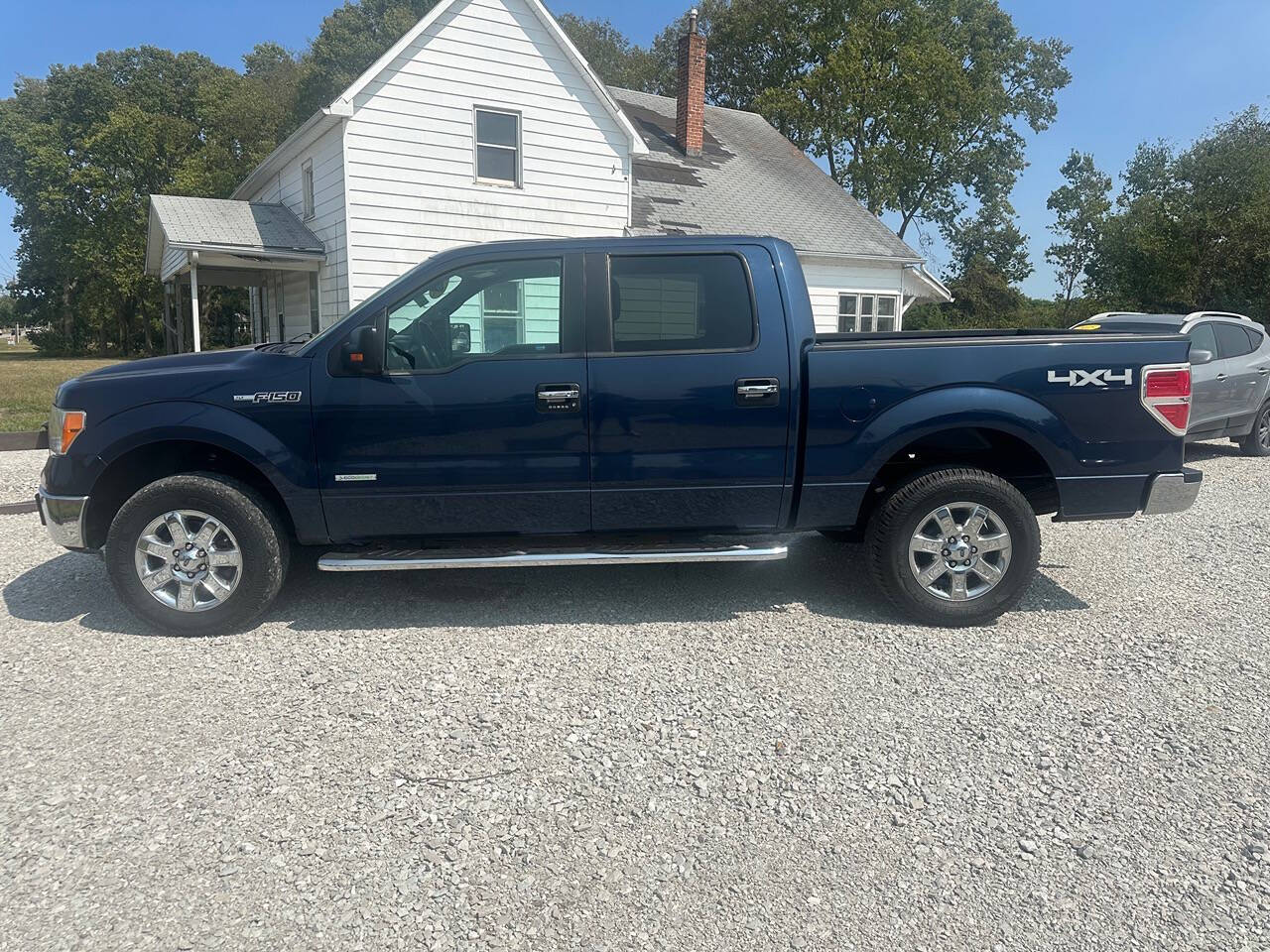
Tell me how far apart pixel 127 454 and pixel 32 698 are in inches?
52.1

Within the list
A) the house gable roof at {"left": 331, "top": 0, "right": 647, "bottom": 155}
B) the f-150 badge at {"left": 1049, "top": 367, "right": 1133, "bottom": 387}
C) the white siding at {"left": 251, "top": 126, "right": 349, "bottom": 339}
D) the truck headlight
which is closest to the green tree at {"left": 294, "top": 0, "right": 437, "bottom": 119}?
the white siding at {"left": 251, "top": 126, "right": 349, "bottom": 339}

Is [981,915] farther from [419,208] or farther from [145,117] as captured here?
[145,117]

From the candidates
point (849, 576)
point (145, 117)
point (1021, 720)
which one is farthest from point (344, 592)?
point (145, 117)

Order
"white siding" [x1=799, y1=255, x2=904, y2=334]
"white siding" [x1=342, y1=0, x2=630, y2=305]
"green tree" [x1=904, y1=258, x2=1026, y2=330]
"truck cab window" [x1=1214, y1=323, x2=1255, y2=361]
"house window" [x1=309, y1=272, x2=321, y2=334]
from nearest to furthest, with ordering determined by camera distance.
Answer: "truck cab window" [x1=1214, y1=323, x2=1255, y2=361] → "white siding" [x1=342, y1=0, x2=630, y2=305] → "house window" [x1=309, y1=272, x2=321, y2=334] → "white siding" [x1=799, y1=255, x2=904, y2=334] → "green tree" [x1=904, y1=258, x2=1026, y2=330]

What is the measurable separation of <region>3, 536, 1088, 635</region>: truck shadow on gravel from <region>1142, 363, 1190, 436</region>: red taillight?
4.27ft

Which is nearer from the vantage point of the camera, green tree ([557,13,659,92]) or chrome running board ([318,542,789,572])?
chrome running board ([318,542,789,572])

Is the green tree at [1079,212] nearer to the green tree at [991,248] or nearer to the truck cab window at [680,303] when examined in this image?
the green tree at [991,248]

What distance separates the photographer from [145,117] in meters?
42.0

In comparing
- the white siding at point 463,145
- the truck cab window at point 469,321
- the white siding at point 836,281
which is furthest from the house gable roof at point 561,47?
the truck cab window at point 469,321

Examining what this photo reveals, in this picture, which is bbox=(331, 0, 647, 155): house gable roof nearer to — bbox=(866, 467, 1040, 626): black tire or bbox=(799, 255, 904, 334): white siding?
bbox=(799, 255, 904, 334): white siding

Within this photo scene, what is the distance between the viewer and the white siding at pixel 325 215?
543 inches

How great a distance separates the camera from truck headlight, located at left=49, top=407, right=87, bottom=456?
441 cm

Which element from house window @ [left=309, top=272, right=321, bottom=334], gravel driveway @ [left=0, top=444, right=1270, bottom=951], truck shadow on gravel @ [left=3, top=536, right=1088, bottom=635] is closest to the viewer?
gravel driveway @ [left=0, top=444, right=1270, bottom=951]

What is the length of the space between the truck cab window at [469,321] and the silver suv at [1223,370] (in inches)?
308
